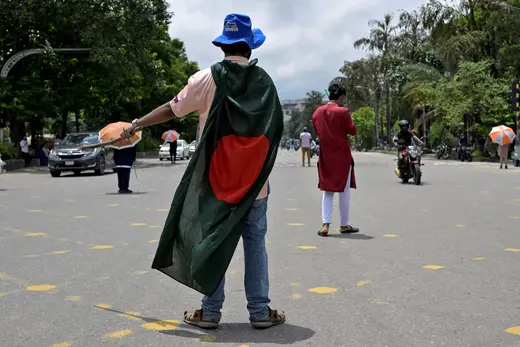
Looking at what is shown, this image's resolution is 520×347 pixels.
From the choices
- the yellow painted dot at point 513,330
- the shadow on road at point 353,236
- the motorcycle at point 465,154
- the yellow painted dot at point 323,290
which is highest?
the motorcycle at point 465,154

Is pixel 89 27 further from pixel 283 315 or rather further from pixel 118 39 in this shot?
pixel 283 315

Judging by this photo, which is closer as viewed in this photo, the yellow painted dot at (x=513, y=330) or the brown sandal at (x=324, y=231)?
the yellow painted dot at (x=513, y=330)

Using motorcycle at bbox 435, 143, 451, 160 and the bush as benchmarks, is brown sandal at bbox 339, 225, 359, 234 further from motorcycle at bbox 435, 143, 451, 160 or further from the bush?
motorcycle at bbox 435, 143, 451, 160

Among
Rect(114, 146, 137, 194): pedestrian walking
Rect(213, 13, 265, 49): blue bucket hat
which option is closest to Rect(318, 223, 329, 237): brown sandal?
Rect(213, 13, 265, 49): blue bucket hat

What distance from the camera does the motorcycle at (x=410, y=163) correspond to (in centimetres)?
1770

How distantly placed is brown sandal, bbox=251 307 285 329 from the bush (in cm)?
2977

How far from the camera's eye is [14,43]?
3372 cm

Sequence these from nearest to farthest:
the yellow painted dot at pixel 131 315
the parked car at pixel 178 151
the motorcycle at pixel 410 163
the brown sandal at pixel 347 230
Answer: the yellow painted dot at pixel 131 315
the brown sandal at pixel 347 230
the motorcycle at pixel 410 163
the parked car at pixel 178 151

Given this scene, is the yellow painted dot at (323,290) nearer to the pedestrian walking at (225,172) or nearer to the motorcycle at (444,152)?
the pedestrian walking at (225,172)

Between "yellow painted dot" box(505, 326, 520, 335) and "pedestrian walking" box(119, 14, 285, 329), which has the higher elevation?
"pedestrian walking" box(119, 14, 285, 329)

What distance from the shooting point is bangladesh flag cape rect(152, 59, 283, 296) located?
417cm

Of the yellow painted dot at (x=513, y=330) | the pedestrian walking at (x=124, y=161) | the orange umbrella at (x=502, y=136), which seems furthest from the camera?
the orange umbrella at (x=502, y=136)

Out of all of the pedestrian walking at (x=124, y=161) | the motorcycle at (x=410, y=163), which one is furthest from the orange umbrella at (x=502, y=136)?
the pedestrian walking at (x=124, y=161)

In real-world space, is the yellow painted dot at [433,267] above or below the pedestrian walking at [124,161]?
below
